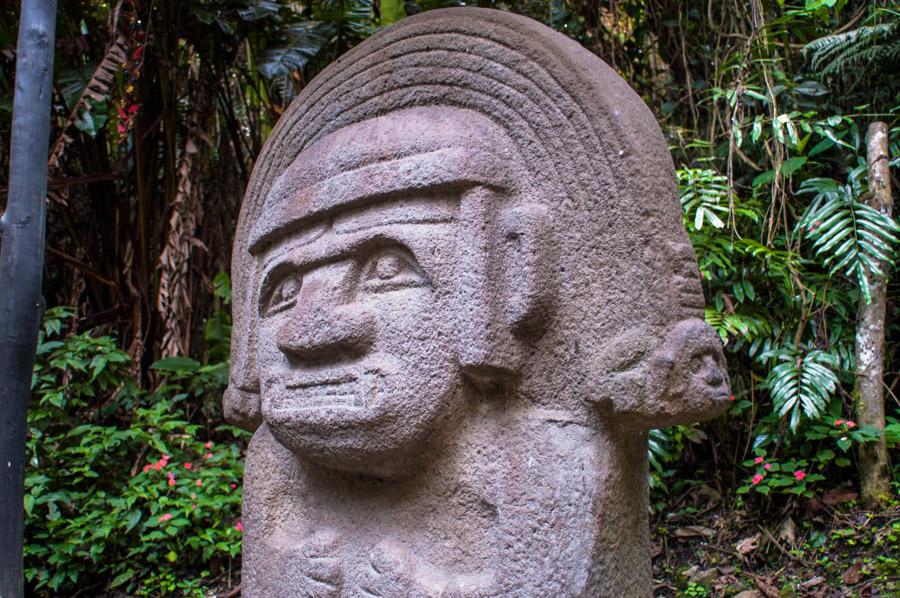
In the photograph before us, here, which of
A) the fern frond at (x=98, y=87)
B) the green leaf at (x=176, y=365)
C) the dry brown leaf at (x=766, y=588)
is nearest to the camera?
the dry brown leaf at (x=766, y=588)

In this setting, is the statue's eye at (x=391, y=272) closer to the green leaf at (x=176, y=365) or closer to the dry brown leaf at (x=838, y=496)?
the dry brown leaf at (x=838, y=496)

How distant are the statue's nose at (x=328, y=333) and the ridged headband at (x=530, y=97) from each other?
15.3 inches

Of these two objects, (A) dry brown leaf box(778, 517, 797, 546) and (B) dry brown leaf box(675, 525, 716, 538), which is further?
(B) dry brown leaf box(675, 525, 716, 538)

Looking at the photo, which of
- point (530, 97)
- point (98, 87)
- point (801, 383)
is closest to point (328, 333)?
point (530, 97)

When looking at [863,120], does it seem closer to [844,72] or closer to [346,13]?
[844,72]

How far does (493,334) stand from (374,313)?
271 mm

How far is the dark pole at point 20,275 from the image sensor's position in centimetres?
180

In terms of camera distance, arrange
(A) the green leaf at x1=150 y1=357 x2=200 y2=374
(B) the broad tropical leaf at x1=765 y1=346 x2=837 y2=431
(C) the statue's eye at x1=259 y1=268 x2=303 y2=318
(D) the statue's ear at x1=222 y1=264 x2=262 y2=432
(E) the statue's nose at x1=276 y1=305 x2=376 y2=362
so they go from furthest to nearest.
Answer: (A) the green leaf at x1=150 y1=357 x2=200 y2=374 → (B) the broad tropical leaf at x1=765 y1=346 x2=837 y2=431 → (D) the statue's ear at x1=222 y1=264 x2=262 y2=432 → (C) the statue's eye at x1=259 y1=268 x2=303 y2=318 → (E) the statue's nose at x1=276 y1=305 x2=376 y2=362

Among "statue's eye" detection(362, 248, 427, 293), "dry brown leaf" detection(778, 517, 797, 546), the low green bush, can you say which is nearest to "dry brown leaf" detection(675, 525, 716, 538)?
"dry brown leaf" detection(778, 517, 797, 546)

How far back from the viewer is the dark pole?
1.80 m

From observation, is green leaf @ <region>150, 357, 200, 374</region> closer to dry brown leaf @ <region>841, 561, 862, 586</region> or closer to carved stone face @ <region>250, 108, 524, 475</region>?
carved stone face @ <region>250, 108, 524, 475</region>

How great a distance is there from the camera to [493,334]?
5.35ft

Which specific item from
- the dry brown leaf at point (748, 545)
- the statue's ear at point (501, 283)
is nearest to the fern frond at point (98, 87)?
the statue's ear at point (501, 283)

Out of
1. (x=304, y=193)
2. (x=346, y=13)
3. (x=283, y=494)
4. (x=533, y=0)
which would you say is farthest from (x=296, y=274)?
(x=533, y=0)
